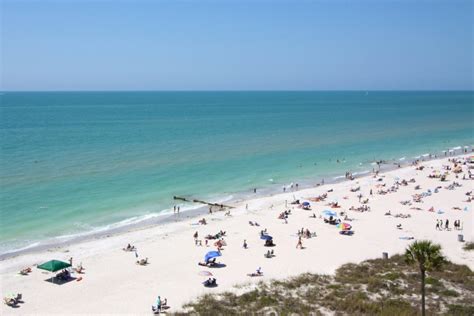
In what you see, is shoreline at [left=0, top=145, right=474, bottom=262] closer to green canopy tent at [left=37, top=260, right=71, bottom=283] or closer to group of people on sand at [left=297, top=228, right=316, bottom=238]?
green canopy tent at [left=37, top=260, right=71, bottom=283]

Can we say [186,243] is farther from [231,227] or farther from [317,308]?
[317,308]

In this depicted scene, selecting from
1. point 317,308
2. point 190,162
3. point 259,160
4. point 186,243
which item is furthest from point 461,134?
point 317,308

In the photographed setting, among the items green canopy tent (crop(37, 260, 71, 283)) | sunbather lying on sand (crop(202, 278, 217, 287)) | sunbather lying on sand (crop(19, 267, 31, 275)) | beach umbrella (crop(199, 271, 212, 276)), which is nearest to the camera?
sunbather lying on sand (crop(202, 278, 217, 287))

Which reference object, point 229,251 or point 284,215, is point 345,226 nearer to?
point 284,215

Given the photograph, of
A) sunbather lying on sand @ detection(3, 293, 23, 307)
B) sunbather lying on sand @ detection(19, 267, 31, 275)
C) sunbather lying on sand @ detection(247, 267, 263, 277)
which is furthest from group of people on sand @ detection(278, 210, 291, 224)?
sunbather lying on sand @ detection(3, 293, 23, 307)

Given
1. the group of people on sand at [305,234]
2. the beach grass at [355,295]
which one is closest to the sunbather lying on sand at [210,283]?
the beach grass at [355,295]

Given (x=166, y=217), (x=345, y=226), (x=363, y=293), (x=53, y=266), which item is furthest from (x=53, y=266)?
(x=345, y=226)
